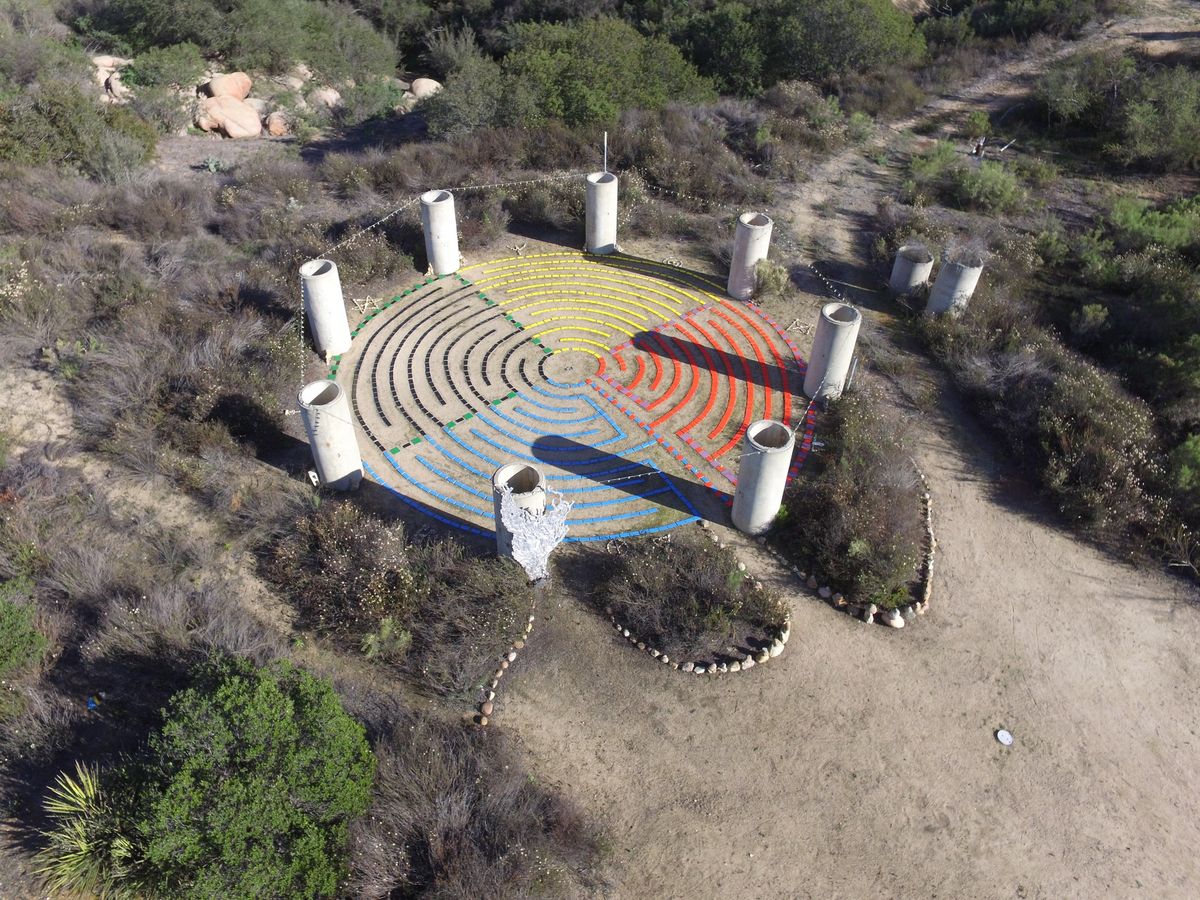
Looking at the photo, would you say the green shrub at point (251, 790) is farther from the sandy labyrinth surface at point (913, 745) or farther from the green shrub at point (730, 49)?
the green shrub at point (730, 49)

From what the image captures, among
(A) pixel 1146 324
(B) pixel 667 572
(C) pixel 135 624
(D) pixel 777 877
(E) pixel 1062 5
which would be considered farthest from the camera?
(E) pixel 1062 5

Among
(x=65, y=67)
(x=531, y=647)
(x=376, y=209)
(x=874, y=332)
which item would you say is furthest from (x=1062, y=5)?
(x=65, y=67)

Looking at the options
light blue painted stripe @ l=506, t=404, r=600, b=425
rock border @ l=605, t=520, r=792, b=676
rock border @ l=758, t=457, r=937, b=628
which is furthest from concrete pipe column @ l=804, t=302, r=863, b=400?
rock border @ l=605, t=520, r=792, b=676

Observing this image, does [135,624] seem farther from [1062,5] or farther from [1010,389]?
[1062,5]

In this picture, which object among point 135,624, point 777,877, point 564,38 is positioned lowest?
point 777,877

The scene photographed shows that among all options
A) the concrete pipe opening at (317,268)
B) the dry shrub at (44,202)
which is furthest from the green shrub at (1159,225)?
the dry shrub at (44,202)
